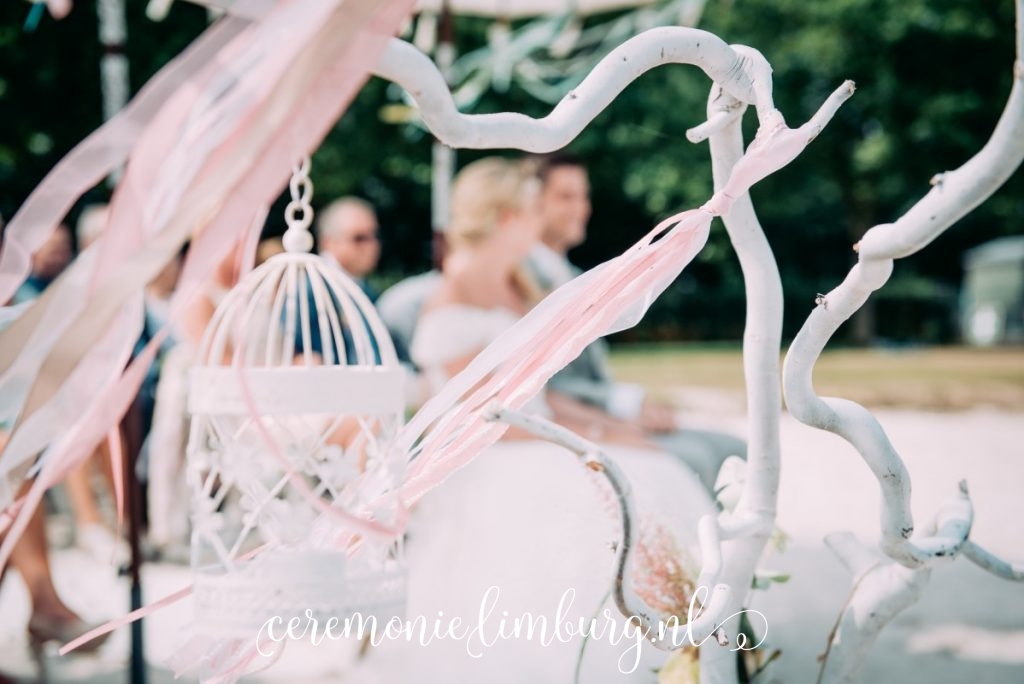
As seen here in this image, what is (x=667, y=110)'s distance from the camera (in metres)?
18.4

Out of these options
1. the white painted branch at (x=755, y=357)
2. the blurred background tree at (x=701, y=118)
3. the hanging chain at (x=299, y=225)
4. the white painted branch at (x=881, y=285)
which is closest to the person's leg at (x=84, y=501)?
the hanging chain at (x=299, y=225)

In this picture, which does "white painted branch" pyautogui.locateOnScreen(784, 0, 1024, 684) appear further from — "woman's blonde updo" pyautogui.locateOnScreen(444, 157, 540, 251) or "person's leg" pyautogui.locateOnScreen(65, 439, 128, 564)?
"person's leg" pyautogui.locateOnScreen(65, 439, 128, 564)

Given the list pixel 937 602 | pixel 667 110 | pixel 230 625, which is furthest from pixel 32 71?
pixel 230 625

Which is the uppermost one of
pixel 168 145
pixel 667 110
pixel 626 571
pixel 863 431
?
pixel 667 110

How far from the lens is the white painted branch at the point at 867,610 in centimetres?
→ 145

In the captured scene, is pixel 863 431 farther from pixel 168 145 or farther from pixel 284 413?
pixel 168 145

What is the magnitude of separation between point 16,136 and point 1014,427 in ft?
35.7

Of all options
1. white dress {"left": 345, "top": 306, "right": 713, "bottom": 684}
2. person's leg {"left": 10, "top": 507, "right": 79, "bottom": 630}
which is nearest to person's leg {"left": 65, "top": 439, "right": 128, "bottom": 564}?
person's leg {"left": 10, "top": 507, "right": 79, "bottom": 630}

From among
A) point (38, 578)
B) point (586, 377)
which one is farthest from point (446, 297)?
point (38, 578)

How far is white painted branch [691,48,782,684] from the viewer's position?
1.46 meters

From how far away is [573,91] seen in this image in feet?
4.51

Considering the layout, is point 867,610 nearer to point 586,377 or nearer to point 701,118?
point 586,377

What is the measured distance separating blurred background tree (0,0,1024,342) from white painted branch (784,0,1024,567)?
11.0 meters

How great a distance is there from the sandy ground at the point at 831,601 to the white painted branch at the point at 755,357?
2.17ft
